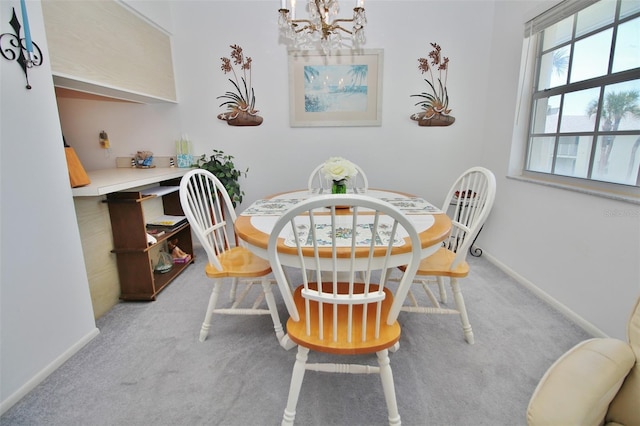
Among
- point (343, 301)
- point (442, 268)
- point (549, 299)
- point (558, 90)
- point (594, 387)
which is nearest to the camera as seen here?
point (594, 387)

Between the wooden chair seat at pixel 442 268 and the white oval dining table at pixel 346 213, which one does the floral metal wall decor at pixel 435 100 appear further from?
the wooden chair seat at pixel 442 268

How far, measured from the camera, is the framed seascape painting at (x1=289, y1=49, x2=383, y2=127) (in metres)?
2.69

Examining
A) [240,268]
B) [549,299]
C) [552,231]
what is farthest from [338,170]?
[549,299]

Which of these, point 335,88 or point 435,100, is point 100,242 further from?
point 435,100

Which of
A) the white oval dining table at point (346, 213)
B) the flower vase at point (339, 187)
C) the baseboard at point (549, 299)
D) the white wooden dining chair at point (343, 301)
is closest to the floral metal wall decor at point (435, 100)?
the white oval dining table at point (346, 213)

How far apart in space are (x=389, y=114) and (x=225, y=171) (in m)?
1.62

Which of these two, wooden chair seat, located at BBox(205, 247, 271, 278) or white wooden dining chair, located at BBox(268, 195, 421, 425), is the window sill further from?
wooden chair seat, located at BBox(205, 247, 271, 278)

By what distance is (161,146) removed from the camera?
9.30 ft

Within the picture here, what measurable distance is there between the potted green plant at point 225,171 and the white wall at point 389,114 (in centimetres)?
13

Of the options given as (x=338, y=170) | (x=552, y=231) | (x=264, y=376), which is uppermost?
(x=338, y=170)

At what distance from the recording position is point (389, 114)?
2.80 m

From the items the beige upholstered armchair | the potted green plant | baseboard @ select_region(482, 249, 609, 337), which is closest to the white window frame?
baseboard @ select_region(482, 249, 609, 337)

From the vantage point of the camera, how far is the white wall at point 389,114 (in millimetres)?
2484

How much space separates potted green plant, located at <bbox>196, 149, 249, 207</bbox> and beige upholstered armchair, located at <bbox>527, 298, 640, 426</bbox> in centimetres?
243
